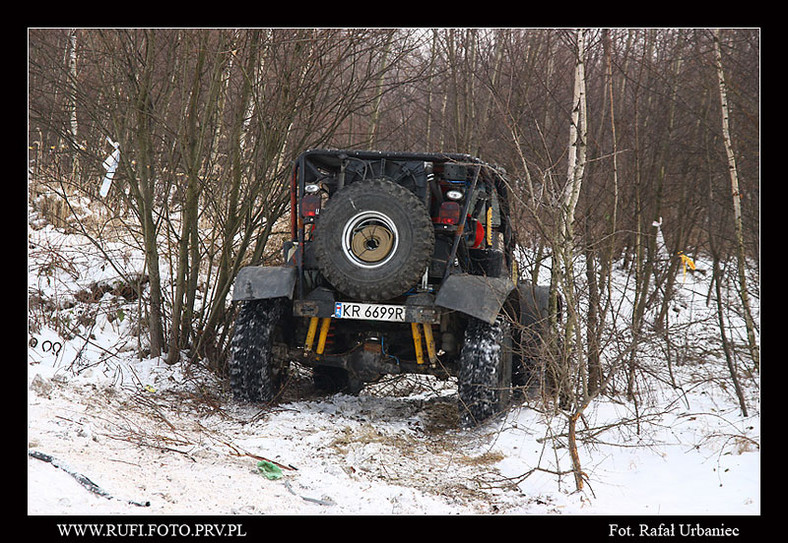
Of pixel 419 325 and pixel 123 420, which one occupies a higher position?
pixel 419 325

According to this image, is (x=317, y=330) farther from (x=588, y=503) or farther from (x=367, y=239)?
(x=588, y=503)

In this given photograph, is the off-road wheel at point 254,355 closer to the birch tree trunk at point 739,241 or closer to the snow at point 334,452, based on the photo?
the snow at point 334,452

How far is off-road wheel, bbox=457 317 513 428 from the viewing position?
595 cm

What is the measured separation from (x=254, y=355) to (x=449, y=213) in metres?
2.15

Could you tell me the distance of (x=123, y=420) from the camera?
5488 mm

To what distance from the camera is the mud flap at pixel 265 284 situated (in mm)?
6293

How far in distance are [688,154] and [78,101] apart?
30.6ft

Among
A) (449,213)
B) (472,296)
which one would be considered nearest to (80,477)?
(472,296)

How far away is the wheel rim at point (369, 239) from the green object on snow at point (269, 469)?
6.52ft

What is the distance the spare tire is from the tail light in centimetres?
38

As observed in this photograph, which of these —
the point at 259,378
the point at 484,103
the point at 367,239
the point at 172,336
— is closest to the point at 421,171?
the point at 367,239

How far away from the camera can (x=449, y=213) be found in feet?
20.7

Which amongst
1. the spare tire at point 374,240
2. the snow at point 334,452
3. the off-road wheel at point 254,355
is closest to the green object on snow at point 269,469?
the snow at point 334,452

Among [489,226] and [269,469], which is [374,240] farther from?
[269,469]
